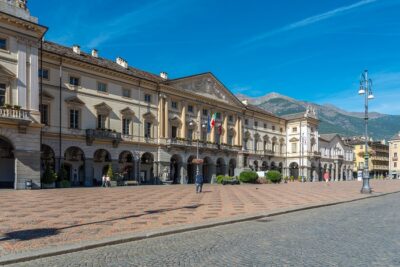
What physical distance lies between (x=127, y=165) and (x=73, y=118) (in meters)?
10.9

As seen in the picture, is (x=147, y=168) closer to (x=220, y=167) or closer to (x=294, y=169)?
(x=220, y=167)

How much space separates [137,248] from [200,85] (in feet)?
161

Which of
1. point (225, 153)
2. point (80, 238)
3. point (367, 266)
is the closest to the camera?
point (367, 266)

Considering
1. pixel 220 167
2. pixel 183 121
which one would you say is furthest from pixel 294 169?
pixel 183 121

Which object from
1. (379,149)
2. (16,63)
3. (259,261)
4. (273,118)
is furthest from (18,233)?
(379,149)

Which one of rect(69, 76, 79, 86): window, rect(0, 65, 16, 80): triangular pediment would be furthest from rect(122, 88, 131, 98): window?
rect(0, 65, 16, 80): triangular pediment

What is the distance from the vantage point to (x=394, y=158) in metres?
130

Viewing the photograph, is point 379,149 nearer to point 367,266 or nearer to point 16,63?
point 16,63

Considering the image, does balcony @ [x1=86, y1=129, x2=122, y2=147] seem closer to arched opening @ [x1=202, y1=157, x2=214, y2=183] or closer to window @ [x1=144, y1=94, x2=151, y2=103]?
window @ [x1=144, y1=94, x2=151, y2=103]

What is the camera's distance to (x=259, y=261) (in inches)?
301

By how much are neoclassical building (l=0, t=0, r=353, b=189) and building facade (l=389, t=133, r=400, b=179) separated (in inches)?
3112

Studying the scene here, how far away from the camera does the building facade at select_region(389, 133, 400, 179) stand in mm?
127588

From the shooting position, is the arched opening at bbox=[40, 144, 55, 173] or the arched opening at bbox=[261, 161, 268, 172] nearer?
the arched opening at bbox=[40, 144, 55, 173]

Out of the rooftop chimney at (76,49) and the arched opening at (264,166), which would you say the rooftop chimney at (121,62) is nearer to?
the rooftop chimney at (76,49)
